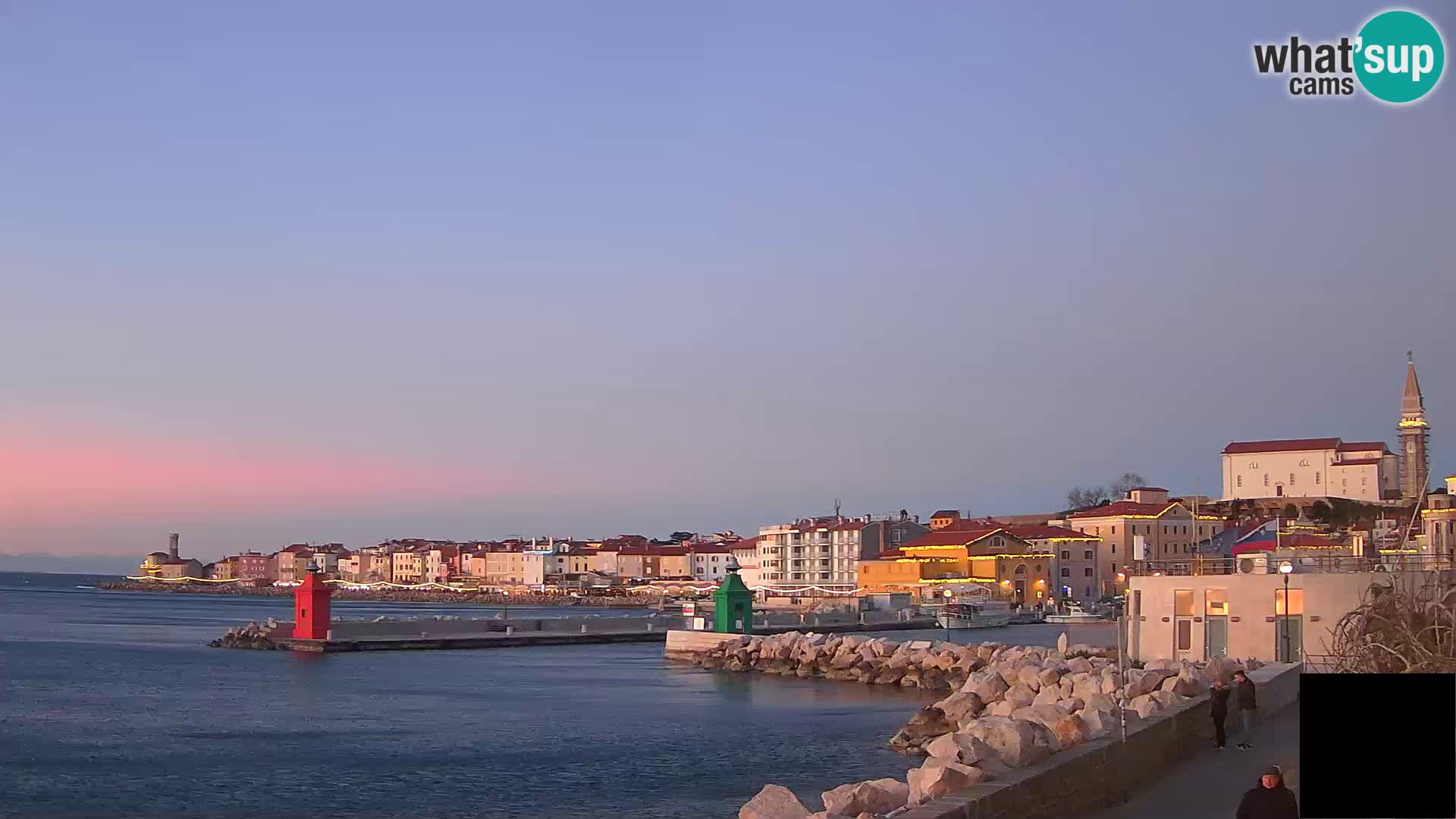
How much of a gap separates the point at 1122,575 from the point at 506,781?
18397 millimetres

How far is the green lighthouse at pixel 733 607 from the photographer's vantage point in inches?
2005

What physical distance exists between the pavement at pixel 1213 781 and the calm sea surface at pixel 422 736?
5.69m

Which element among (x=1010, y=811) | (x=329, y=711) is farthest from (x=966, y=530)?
(x=1010, y=811)

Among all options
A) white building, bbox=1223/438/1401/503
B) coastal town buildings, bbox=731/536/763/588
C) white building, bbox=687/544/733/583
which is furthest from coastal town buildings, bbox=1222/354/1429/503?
white building, bbox=687/544/733/583

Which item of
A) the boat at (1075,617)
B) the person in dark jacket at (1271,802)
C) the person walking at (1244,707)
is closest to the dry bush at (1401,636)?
the person walking at (1244,707)

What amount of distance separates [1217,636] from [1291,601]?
76.3 inches

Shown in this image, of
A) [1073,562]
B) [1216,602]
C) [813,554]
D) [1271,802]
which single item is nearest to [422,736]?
[1216,602]

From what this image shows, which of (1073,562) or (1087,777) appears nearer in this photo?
(1087,777)

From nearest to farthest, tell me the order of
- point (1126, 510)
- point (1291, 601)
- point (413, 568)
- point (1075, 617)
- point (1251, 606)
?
1. point (1291, 601)
2. point (1251, 606)
3. point (1075, 617)
4. point (1126, 510)
5. point (413, 568)

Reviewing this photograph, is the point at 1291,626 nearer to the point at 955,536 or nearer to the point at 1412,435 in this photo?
the point at 955,536

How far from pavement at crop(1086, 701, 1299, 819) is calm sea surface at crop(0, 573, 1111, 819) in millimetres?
5690

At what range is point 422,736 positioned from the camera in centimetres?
2847

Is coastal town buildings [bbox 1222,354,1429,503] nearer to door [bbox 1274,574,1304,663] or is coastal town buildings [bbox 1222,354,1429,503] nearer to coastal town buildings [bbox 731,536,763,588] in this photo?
coastal town buildings [bbox 731,536,763,588]

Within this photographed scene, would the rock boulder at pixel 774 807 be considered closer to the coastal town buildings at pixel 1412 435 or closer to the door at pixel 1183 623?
the door at pixel 1183 623
